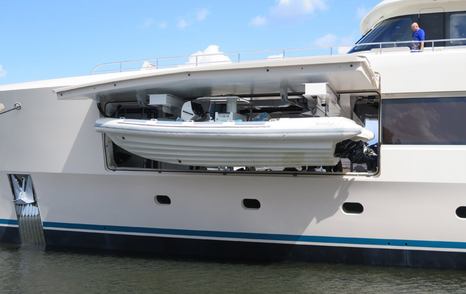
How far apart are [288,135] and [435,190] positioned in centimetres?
234

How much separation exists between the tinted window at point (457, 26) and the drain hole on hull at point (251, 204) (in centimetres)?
442

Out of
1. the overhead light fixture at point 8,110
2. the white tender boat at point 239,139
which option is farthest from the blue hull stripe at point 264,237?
the overhead light fixture at point 8,110

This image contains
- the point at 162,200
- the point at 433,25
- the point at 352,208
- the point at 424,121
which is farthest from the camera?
the point at 433,25

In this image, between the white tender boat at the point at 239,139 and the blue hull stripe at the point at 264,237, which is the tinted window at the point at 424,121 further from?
the blue hull stripe at the point at 264,237

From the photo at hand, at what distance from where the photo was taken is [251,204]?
8336 millimetres

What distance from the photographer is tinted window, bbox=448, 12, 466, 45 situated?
902 cm

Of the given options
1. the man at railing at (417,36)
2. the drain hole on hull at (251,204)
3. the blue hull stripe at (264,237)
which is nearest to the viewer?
the blue hull stripe at (264,237)

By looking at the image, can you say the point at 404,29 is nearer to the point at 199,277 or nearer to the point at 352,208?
the point at 352,208

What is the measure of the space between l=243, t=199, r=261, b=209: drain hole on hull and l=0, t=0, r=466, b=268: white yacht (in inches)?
0.9

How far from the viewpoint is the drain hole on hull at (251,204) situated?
829 centimetres

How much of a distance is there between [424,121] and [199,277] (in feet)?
12.9

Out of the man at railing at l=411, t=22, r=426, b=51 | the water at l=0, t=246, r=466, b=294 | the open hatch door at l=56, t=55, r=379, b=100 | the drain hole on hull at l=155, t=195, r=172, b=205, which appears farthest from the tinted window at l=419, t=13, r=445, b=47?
the drain hole on hull at l=155, t=195, r=172, b=205

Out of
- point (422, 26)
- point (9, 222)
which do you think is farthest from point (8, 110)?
point (422, 26)

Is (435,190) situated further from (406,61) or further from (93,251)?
(93,251)
